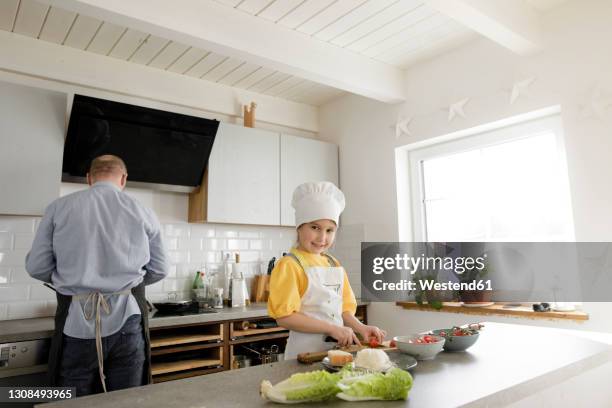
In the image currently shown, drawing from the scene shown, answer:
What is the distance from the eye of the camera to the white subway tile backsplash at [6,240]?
2.61 meters

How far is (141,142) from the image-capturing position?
9.43 feet

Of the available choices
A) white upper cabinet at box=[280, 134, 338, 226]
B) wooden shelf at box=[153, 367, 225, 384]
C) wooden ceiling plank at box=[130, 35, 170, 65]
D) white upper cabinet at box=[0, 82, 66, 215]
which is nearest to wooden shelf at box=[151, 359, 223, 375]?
wooden shelf at box=[153, 367, 225, 384]

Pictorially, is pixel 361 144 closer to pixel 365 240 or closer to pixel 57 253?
pixel 365 240

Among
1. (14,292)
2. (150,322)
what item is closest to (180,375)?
(150,322)

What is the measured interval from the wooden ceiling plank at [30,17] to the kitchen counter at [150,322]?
1.74 metres

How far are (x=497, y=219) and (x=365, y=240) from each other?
1.07 m

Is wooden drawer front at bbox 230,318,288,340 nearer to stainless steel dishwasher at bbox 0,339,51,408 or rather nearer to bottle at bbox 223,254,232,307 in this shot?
bottle at bbox 223,254,232,307

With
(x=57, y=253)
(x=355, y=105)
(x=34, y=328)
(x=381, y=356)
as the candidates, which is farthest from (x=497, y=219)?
(x=34, y=328)

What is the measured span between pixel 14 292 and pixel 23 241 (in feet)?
1.00

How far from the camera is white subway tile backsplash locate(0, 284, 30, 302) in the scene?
2584 mm

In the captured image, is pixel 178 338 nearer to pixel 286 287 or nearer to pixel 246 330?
pixel 246 330

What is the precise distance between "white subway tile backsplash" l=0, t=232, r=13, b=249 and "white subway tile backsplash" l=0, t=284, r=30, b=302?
235 millimetres

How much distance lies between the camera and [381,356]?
1.10 meters

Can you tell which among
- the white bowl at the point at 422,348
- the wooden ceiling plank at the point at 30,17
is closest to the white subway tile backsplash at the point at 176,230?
the wooden ceiling plank at the point at 30,17
